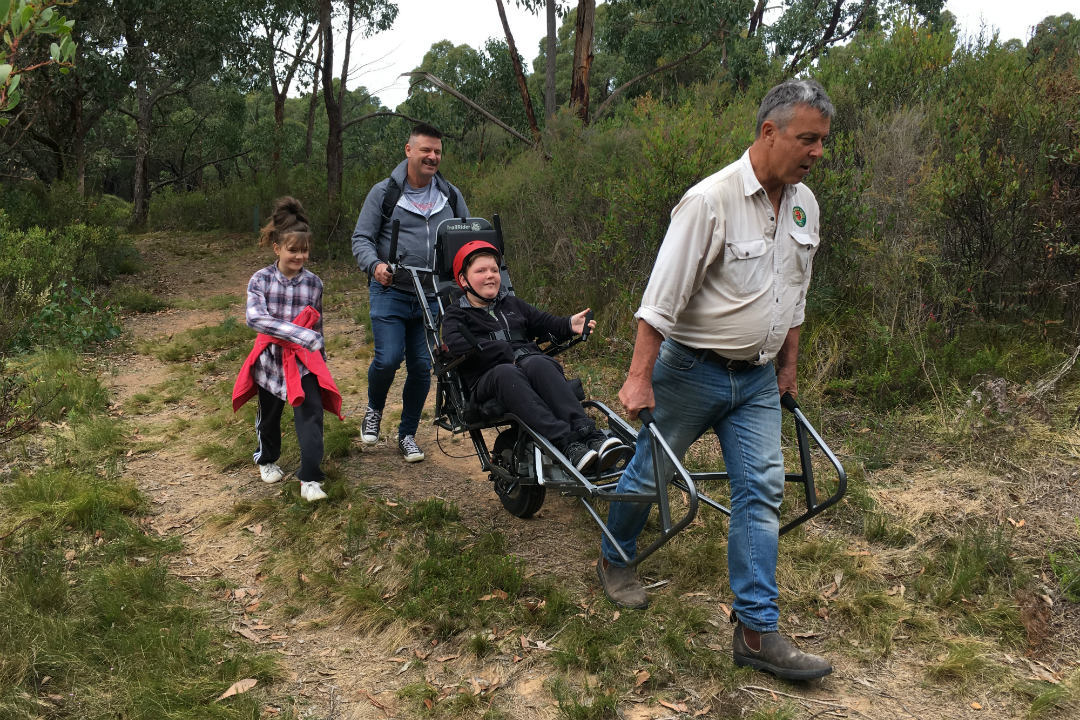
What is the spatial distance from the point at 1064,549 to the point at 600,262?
526cm

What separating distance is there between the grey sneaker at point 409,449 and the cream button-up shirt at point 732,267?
326cm

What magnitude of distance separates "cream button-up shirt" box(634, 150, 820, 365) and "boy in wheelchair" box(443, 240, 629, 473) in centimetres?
100

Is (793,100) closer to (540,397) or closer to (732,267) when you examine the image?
(732,267)

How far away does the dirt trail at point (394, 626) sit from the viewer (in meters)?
3.30

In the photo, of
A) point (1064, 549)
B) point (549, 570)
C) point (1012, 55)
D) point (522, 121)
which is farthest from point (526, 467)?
point (522, 121)

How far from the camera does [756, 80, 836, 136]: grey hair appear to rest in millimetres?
2957

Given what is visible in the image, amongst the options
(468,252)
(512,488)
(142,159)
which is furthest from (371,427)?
(142,159)

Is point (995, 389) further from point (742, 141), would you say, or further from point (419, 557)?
point (419, 557)

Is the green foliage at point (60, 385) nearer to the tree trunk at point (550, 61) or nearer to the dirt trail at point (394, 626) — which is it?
the dirt trail at point (394, 626)

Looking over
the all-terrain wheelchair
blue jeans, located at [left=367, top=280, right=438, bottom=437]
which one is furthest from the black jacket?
blue jeans, located at [left=367, top=280, right=438, bottom=437]

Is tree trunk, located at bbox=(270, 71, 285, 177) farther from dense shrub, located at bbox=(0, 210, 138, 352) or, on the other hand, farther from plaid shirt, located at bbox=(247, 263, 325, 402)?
plaid shirt, located at bbox=(247, 263, 325, 402)

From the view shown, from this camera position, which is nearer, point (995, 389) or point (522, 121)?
point (995, 389)

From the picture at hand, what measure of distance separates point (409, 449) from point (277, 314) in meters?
1.48

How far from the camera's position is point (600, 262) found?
8594 millimetres
